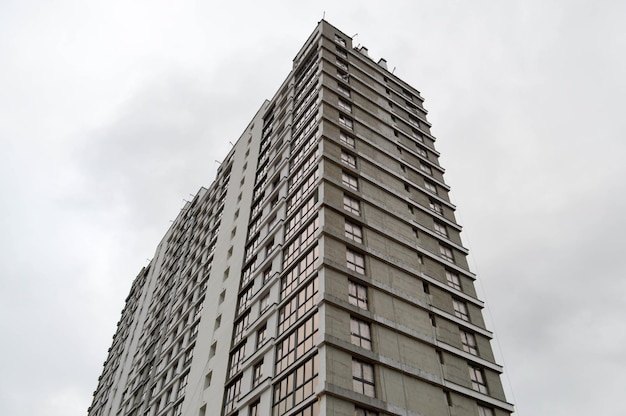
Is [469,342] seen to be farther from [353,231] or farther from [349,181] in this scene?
[349,181]

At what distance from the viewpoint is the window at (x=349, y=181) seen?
41062mm

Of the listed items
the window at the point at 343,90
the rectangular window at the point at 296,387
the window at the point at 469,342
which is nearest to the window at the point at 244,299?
the rectangular window at the point at 296,387

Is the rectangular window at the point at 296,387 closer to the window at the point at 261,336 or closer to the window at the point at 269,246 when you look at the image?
the window at the point at 261,336

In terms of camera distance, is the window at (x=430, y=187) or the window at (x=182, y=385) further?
the window at (x=430, y=187)

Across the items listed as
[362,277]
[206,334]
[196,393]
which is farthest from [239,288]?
[362,277]

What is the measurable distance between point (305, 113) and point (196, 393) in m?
25.6

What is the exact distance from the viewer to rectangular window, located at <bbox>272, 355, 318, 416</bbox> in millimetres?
29234

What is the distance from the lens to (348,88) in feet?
167

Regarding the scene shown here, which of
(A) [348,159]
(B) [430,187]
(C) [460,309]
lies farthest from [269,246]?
(B) [430,187]

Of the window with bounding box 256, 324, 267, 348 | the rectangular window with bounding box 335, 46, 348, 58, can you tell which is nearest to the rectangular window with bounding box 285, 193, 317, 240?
the window with bounding box 256, 324, 267, 348

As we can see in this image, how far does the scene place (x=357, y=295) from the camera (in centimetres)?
3394

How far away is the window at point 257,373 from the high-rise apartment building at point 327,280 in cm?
10

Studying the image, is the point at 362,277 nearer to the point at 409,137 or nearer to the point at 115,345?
the point at 409,137

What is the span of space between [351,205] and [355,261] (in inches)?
208
